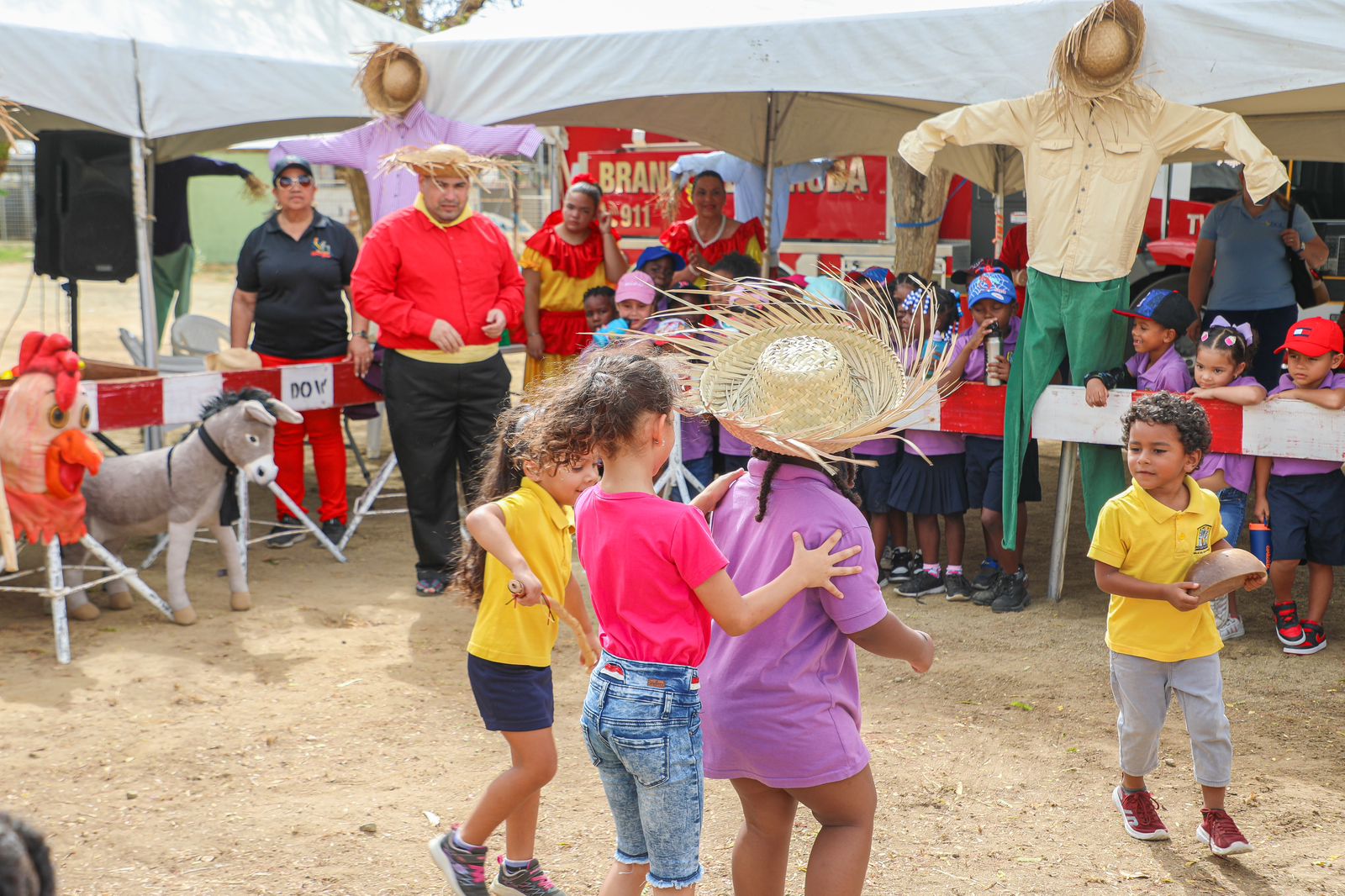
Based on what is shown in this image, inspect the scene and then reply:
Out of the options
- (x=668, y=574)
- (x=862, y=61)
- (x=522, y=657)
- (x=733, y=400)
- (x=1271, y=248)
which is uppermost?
(x=862, y=61)

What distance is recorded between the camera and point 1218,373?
5137 millimetres

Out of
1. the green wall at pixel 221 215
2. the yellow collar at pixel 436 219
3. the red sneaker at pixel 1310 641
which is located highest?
the green wall at pixel 221 215

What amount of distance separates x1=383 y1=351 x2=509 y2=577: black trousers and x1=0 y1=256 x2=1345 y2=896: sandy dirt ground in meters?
0.36

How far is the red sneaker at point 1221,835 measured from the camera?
328cm

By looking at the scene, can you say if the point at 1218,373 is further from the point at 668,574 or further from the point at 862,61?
the point at 668,574

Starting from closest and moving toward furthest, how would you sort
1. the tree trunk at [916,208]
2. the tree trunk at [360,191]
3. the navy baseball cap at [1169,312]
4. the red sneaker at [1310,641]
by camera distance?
the red sneaker at [1310,641] < the navy baseball cap at [1169,312] < the tree trunk at [916,208] < the tree trunk at [360,191]

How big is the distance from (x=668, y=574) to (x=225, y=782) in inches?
84.8

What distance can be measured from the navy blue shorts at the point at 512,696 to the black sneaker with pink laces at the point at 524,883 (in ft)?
1.19

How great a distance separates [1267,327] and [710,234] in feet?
10.0

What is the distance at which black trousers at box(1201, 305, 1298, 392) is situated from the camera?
6613 mm

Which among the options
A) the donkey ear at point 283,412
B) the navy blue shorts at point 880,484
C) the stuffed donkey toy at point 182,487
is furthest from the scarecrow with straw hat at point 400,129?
the navy blue shorts at point 880,484

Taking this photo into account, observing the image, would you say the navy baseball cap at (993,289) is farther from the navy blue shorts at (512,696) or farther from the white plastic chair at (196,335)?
the white plastic chair at (196,335)

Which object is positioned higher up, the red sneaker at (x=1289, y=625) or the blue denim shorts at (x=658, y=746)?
the blue denim shorts at (x=658, y=746)

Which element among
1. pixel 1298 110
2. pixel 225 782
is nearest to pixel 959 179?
pixel 1298 110
